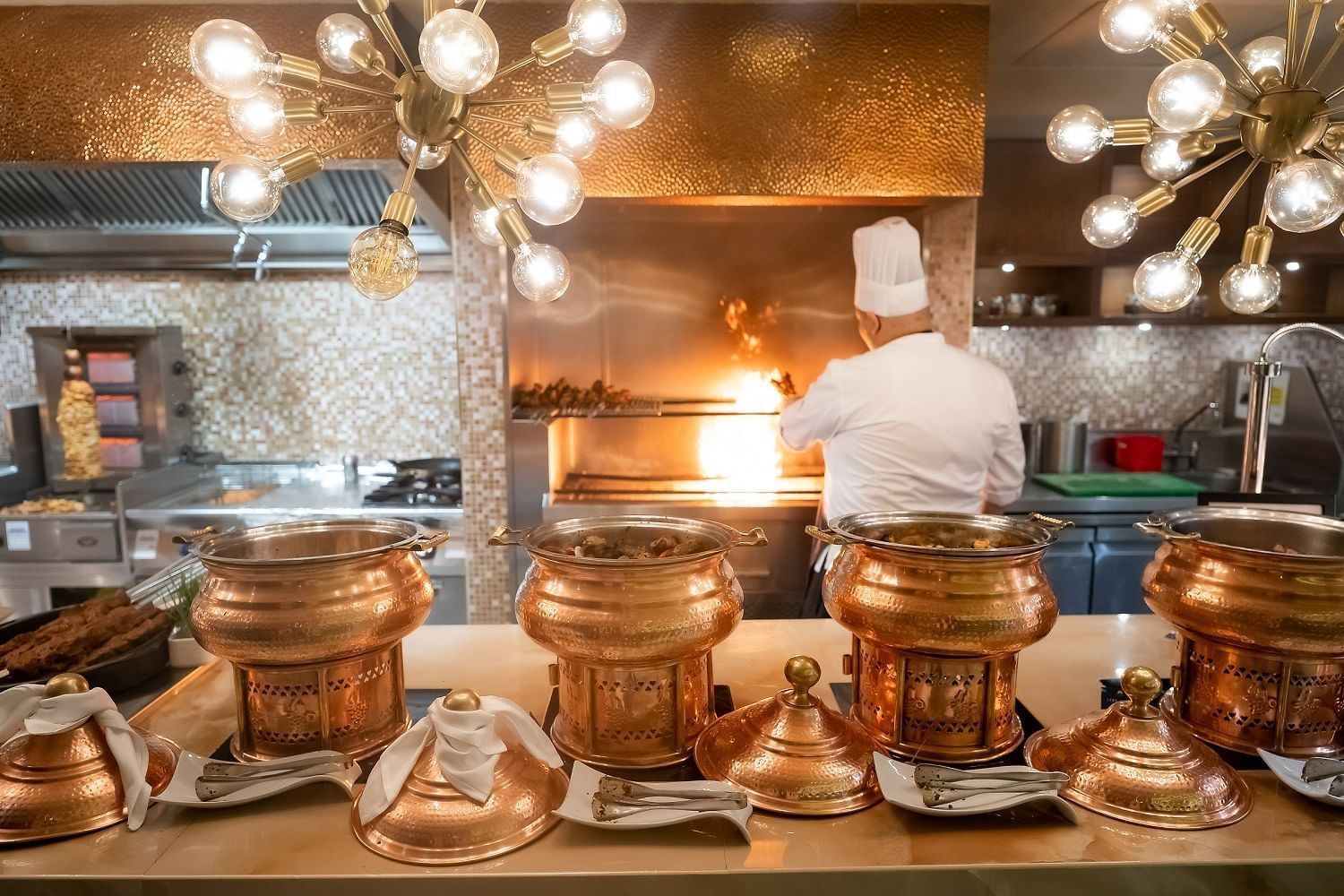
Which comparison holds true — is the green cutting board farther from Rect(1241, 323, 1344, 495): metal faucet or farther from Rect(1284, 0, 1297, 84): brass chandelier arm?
Rect(1284, 0, 1297, 84): brass chandelier arm

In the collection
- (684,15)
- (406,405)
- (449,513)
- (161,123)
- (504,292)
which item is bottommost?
(449,513)

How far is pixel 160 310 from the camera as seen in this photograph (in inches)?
202

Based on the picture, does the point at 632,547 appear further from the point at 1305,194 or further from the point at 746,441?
the point at 746,441

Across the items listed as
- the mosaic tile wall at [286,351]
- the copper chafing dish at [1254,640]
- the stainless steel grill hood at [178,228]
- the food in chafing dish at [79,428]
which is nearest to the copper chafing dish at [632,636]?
the copper chafing dish at [1254,640]

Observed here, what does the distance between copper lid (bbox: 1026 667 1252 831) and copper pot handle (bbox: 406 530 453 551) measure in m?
1.06

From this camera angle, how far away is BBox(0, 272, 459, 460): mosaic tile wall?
16.8 feet

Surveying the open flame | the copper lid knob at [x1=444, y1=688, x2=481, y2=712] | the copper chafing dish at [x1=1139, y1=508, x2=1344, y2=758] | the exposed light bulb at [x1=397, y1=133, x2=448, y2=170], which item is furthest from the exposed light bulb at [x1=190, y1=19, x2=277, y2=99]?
the open flame

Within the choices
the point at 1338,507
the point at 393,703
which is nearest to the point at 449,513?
the point at 393,703

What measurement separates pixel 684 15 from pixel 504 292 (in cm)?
132

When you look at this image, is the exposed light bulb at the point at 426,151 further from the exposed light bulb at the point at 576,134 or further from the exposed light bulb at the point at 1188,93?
the exposed light bulb at the point at 1188,93

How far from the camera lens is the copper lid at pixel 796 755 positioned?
126cm

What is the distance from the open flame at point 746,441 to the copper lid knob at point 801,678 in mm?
3110

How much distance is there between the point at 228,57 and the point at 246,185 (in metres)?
0.18

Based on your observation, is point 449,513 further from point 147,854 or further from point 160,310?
point 147,854
